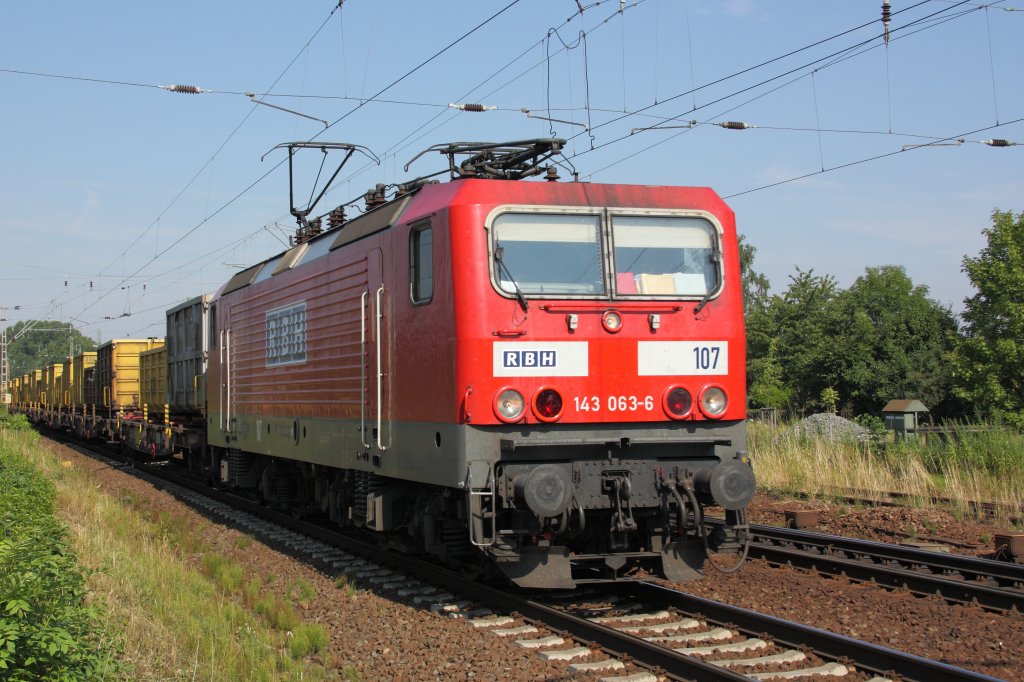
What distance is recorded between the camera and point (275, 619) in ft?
27.8

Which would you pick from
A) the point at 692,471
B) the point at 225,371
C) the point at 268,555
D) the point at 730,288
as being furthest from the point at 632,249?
the point at 225,371

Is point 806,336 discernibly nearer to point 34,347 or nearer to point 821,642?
point 821,642

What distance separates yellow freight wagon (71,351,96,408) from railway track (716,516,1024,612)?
3051cm

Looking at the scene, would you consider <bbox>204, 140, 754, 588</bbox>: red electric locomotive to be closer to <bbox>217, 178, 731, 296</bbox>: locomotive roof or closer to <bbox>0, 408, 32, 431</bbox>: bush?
<bbox>217, 178, 731, 296</bbox>: locomotive roof

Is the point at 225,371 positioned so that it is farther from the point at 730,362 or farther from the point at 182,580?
the point at 730,362

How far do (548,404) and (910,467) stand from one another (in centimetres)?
1008

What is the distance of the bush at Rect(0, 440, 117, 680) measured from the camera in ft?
17.6

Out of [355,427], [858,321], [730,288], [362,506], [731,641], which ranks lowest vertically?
[731,641]

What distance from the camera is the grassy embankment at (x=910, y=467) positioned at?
14.6 metres

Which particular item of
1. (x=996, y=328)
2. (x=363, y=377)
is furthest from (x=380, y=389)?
(x=996, y=328)

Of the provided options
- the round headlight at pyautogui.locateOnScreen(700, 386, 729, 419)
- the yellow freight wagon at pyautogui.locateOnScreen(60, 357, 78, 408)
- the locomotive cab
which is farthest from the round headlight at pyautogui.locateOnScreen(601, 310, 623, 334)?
the yellow freight wagon at pyautogui.locateOnScreen(60, 357, 78, 408)

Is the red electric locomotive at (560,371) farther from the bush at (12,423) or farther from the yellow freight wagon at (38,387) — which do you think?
the yellow freight wagon at (38,387)

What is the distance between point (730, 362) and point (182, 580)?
18.4 ft

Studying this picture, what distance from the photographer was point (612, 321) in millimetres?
8094
